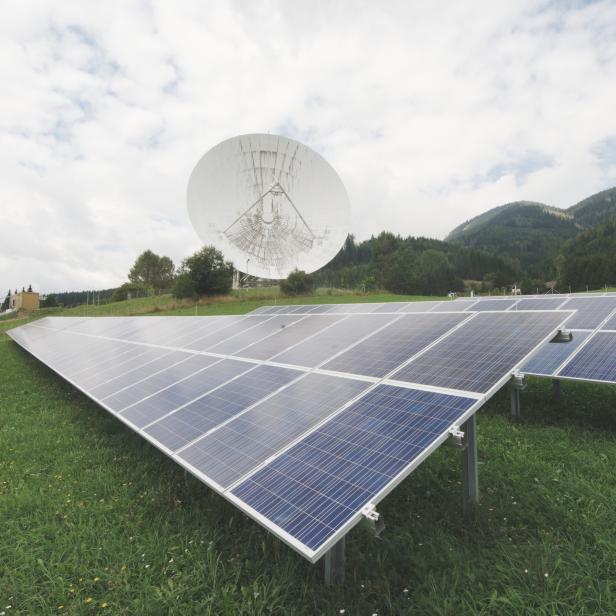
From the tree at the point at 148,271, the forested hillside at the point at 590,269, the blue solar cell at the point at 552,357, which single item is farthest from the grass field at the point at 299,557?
the forested hillside at the point at 590,269

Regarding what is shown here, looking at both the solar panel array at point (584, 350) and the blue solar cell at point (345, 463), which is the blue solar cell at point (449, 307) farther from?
the blue solar cell at point (345, 463)

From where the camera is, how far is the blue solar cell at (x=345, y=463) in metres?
3.23

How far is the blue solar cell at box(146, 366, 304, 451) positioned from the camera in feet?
16.9

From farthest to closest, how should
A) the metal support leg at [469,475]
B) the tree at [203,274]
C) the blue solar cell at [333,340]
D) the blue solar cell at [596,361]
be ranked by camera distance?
1. the tree at [203,274]
2. the blue solar cell at [596,361]
3. the blue solar cell at [333,340]
4. the metal support leg at [469,475]

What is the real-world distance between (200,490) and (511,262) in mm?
163684

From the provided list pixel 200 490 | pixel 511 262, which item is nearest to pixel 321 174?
pixel 200 490

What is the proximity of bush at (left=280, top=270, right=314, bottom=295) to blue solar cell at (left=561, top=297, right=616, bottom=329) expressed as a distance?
35.6 m

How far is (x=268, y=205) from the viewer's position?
135ft

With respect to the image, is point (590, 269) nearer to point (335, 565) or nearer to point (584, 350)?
point (584, 350)

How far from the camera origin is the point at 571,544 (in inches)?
169

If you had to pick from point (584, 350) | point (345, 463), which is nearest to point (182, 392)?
point (345, 463)

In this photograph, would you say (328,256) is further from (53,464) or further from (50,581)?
(50,581)

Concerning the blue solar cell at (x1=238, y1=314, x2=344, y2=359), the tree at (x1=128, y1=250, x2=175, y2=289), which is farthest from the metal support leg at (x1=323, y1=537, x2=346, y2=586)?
the tree at (x1=128, y1=250, x2=175, y2=289)

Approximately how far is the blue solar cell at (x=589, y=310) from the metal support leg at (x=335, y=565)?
9.76 m
